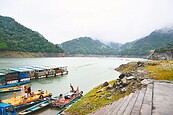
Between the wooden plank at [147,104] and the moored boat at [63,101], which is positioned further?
the moored boat at [63,101]

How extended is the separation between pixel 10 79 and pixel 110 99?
35.0m

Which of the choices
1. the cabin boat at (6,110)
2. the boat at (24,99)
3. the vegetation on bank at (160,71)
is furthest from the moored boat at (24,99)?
the vegetation on bank at (160,71)

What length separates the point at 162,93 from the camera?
14836mm

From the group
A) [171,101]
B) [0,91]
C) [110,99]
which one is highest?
[171,101]

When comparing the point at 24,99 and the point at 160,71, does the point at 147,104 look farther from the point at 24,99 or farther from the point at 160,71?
the point at 160,71

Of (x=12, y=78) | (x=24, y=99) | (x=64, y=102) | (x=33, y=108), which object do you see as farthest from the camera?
(x=12, y=78)

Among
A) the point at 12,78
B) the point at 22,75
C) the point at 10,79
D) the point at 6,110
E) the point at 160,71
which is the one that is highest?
the point at 160,71

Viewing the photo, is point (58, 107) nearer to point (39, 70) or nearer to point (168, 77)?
point (168, 77)

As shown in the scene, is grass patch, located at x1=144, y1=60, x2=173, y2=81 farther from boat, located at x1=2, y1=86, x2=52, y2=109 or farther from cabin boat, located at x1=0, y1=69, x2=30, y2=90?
cabin boat, located at x1=0, y1=69, x2=30, y2=90

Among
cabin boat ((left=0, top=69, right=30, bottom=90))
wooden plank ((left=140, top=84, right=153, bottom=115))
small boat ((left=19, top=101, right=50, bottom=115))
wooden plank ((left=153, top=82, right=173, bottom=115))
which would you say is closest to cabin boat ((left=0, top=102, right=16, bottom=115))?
small boat ((left=19, top=101, right=50, bottom=115))

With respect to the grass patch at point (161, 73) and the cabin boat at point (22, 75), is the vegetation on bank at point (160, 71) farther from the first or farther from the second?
the cabin boat at point (22, 75)

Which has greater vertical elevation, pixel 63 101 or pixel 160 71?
pixel 160 71

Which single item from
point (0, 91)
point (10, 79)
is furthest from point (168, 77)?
point (10, 79)

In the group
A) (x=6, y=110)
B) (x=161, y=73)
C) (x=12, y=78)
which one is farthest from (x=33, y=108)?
(x=12, y=78)
